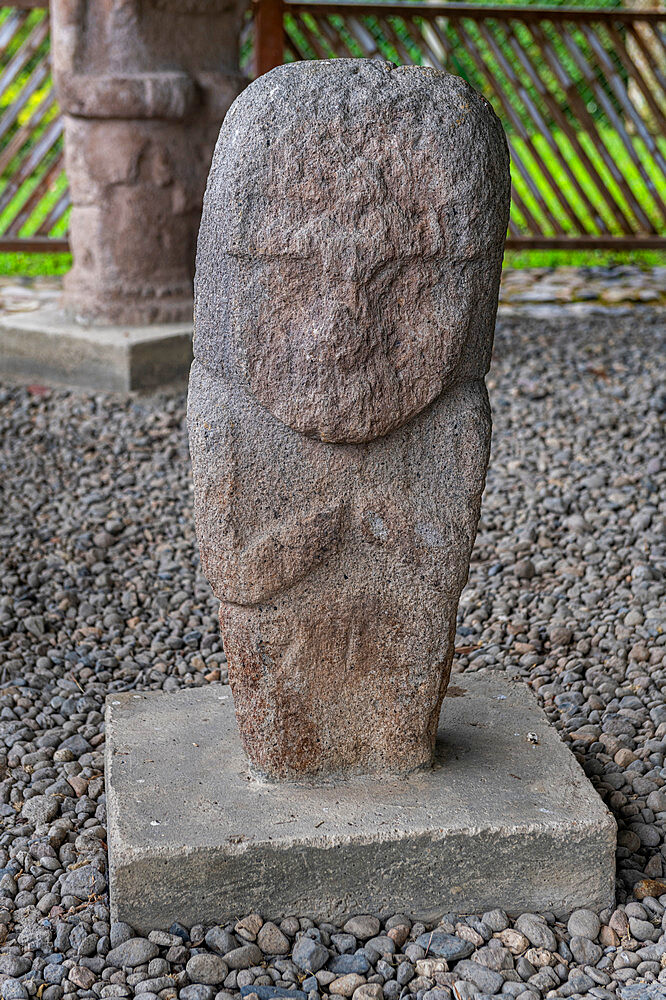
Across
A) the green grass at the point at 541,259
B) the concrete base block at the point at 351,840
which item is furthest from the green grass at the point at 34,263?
the concrete base block at the point at 351,840

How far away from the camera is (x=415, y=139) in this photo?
1.72m

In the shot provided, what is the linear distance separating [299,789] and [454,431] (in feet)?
2.33

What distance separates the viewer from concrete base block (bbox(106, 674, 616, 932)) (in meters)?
1.88

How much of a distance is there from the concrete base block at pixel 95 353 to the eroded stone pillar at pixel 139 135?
0.13 meters

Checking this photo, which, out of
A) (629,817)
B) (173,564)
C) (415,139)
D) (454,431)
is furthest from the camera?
(173,564)

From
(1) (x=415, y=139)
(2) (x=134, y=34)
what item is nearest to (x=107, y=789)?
(1) (x=415, y=139)

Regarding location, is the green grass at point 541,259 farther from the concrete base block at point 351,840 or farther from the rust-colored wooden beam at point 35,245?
the concrete base block at point 351,840

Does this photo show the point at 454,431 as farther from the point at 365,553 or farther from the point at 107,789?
the point at 107,789

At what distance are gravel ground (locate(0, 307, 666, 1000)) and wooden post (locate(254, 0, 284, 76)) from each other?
2.12 m

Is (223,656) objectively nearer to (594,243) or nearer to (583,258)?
(594,243)

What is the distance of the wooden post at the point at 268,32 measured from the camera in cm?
597

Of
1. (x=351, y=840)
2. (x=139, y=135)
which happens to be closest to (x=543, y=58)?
(x=139, y=135)

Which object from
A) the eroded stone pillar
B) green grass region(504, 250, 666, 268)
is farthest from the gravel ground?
green grass region(504, 250, 666, 268)

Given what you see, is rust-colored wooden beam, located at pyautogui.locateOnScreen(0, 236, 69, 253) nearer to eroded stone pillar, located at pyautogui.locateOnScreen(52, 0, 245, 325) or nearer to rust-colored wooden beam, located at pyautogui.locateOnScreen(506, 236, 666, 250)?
eroded stone pillar, located at pyautogui.locateOnScreen(52, 0, 245, 325)
